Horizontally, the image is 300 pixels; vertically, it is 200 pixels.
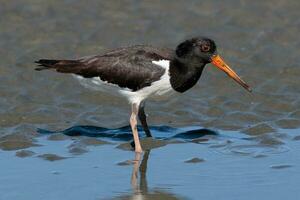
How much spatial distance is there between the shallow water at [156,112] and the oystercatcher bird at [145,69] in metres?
0.65

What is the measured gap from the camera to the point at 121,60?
1171 centimetres

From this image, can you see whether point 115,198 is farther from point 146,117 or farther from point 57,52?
point 57,52

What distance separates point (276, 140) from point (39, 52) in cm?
460

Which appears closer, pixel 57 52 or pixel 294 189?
pixel 294 189

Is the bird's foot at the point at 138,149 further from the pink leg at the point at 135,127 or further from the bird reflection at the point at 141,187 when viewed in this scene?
the bird reflection at the point at 141,187

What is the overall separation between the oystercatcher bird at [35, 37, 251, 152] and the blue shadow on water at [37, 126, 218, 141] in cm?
33

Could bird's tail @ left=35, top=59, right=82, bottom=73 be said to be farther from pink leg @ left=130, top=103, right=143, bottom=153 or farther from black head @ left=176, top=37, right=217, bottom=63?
black head @ left=176, top=37, right=217, bottom=63

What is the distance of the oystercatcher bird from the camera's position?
37.7 feet

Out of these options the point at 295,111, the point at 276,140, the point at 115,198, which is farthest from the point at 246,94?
the point at 115,198

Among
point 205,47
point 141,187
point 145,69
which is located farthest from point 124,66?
point 141,187

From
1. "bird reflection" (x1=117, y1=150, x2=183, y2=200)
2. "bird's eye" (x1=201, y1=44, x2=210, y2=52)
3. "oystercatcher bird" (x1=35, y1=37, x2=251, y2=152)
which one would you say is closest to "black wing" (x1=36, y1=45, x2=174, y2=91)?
"oystercatcher bird" (x1=35, y1=37, x2=251, y2=152)

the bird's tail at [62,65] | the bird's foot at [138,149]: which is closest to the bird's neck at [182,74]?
the bird's foot at [138,149]

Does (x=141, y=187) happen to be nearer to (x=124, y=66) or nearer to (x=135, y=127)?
(x=135, y=127)

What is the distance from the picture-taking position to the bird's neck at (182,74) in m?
11.5
